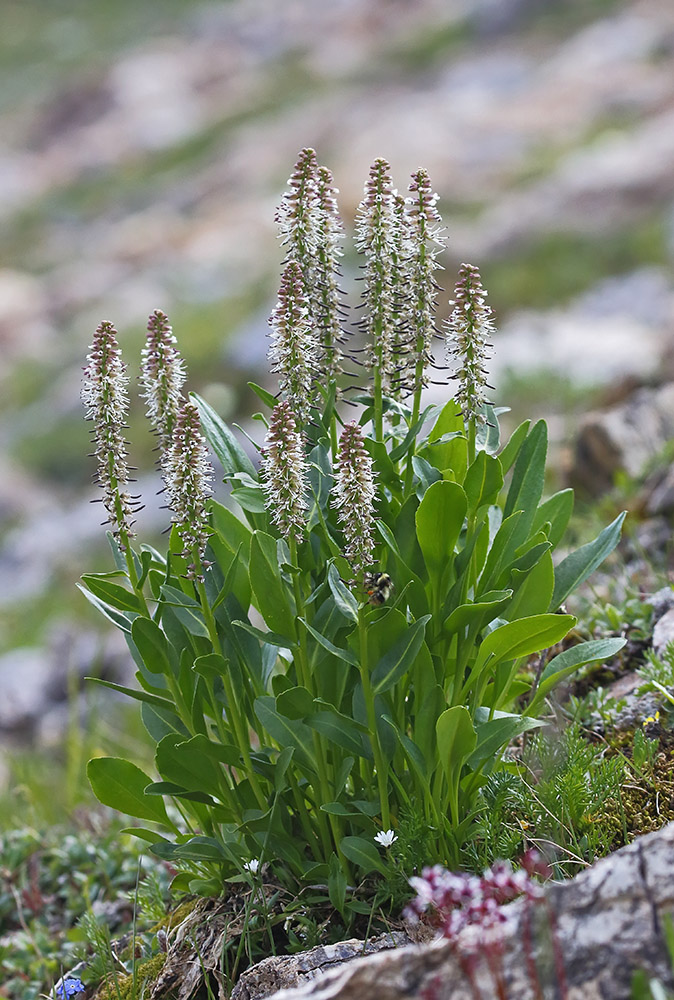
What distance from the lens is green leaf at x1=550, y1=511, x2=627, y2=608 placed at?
8.31ft

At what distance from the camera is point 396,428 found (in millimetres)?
2576

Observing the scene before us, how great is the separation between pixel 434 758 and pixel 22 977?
1811 mm

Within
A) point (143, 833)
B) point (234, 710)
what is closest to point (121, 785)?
point (143, 833)

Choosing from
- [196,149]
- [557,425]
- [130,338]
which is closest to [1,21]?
[196,149]

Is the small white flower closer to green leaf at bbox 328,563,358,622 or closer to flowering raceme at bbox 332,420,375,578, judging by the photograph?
green leaf at bbox 328,563,358,622

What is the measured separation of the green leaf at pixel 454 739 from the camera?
6.82 ft

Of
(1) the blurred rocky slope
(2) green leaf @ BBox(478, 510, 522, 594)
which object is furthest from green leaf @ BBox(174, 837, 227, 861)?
(1) the blurred rocky slope

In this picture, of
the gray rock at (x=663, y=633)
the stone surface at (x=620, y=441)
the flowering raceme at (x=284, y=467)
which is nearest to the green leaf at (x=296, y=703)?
the flowering raceme at (x=284, y=467)

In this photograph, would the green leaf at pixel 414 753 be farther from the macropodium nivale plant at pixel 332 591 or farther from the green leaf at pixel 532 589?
the green leaf at pixel 532 589

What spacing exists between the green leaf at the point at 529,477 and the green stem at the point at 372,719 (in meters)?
0.70

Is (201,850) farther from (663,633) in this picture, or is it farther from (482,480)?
(663,633)

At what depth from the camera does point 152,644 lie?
7.63ft

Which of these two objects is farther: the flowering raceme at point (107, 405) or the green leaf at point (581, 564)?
the green leaf at point (581, 564)

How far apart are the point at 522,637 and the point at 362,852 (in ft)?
1.91
